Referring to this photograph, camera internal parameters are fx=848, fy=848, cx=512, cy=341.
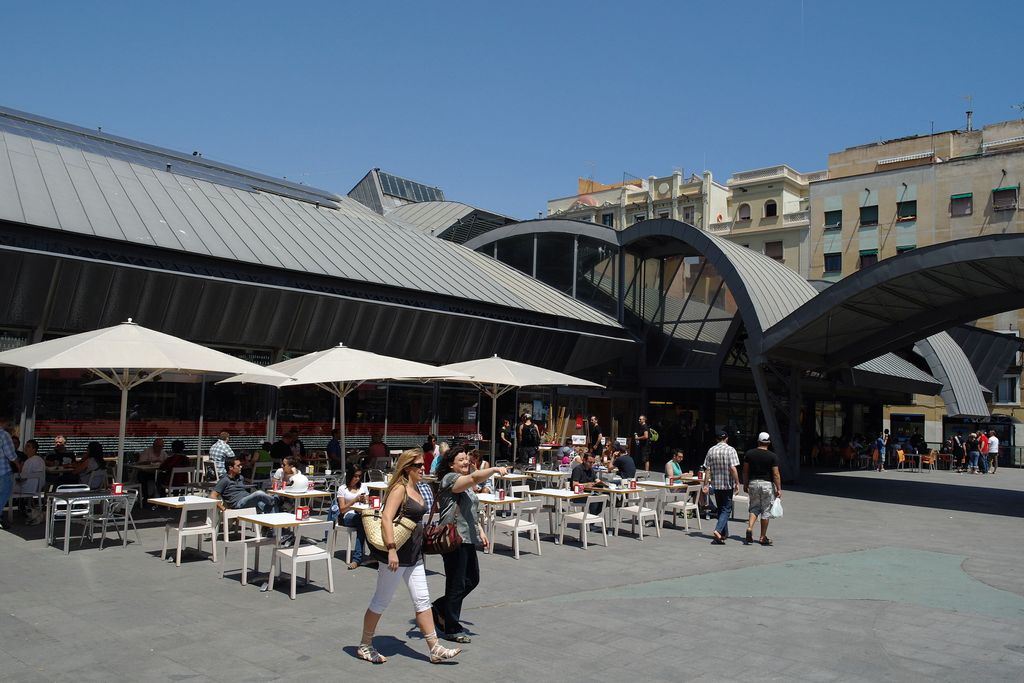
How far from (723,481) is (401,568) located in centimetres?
823

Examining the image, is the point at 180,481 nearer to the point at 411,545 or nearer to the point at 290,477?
the point at 290,477

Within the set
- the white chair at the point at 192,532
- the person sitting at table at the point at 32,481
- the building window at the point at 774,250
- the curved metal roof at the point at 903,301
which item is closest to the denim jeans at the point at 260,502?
the white chair at the point at 192,532

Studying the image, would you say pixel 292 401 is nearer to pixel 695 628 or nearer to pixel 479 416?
→ pixel 479 416

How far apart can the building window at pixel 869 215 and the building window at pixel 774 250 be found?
5.76 meters

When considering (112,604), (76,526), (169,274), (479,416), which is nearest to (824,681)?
(112,604)

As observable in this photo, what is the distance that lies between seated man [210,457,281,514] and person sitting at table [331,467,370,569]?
2.81ft

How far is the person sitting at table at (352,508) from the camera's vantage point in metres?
10.6

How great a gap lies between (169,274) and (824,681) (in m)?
14.5

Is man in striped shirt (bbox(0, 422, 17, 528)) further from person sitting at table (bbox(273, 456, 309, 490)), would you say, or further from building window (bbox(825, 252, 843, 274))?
building window (bbox(825, 252, 843, 274))

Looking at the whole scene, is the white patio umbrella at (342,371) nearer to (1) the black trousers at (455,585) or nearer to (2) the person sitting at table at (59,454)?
(2) the person sitting at table at (59,454)

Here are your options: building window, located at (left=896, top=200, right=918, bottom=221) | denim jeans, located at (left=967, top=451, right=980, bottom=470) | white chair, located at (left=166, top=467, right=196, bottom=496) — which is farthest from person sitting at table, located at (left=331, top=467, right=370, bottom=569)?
building window, located at (left=896, top=200, right=918, bottom=221)

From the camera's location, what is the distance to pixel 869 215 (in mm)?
50906

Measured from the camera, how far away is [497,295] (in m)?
24.5

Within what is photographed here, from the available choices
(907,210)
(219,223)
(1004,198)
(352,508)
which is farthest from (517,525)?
(907,210)
